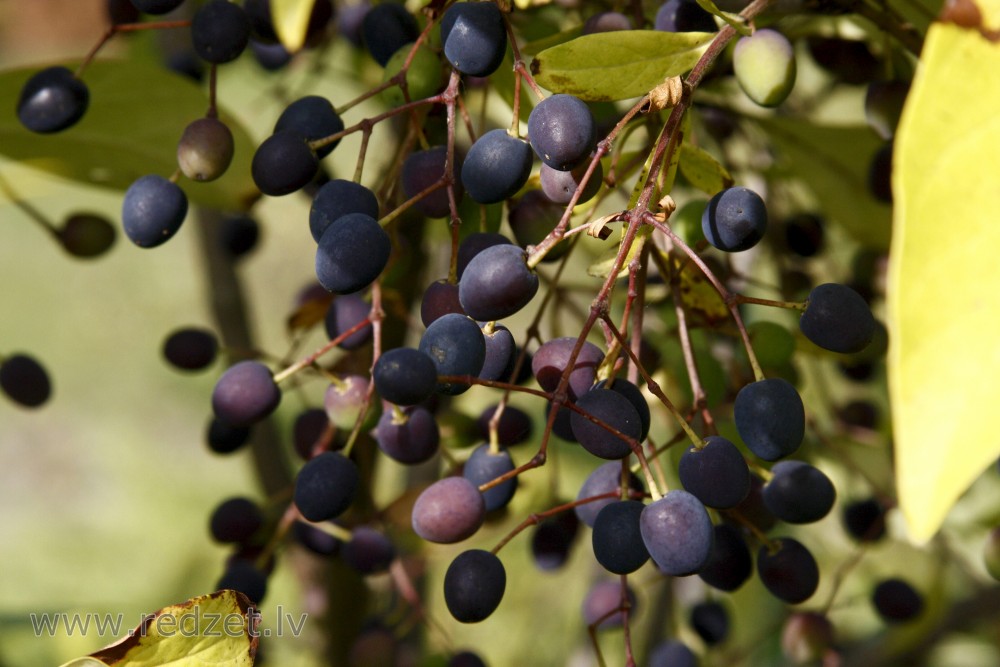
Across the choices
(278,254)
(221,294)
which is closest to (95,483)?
(278,254)

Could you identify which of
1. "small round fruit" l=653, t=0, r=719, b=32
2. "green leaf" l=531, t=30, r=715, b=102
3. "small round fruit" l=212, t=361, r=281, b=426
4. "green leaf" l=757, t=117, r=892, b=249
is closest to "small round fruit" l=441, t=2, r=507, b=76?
"green leaf" l=531, t=30, r=715, b=102

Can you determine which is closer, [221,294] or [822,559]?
[221,294]

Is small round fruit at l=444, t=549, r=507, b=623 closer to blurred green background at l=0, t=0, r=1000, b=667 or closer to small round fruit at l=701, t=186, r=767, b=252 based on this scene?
small round fruit at l=701, t=186, r=767, b=252

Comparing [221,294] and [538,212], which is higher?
[538,212]

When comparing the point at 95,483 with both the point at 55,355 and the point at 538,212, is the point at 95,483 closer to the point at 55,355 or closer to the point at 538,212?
the point at 55,355

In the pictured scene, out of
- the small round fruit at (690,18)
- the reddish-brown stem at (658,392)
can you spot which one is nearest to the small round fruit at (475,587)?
the reddish-brown stem at (658,392)

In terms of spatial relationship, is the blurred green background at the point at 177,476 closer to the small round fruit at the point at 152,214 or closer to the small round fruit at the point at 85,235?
the small round fruit at the point at 85,235
